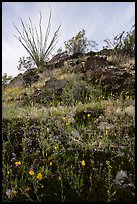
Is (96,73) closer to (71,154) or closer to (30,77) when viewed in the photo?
(30,77)

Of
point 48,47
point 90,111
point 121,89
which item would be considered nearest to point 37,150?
point 90,111

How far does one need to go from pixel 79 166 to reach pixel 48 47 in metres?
8.85

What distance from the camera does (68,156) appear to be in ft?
11.9

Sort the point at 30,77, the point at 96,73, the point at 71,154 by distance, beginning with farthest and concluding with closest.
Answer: the point at 30,77 → the point at 96,73 → the point at 71,154

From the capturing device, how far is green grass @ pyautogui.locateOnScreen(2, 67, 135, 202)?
10.4 ft

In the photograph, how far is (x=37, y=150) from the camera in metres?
3.91

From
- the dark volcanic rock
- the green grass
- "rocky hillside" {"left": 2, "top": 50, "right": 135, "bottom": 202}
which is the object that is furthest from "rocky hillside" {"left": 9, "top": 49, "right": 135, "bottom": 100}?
the green grass

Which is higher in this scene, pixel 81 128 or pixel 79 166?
A: pixel 81 128

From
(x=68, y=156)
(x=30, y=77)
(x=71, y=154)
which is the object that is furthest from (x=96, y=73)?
(x=68, y=156)

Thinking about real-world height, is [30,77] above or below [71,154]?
above

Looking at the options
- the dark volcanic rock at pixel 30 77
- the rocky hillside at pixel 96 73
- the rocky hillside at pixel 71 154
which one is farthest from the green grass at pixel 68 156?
the dark volcanic rock at pixel 30 77

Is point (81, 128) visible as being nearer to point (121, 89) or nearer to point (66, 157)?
point (66, 157)

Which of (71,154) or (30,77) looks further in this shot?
(30,77)

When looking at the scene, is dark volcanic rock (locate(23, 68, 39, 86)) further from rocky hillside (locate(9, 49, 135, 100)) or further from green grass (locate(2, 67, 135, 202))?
green grass (locate(2, 67, 135, 202))
